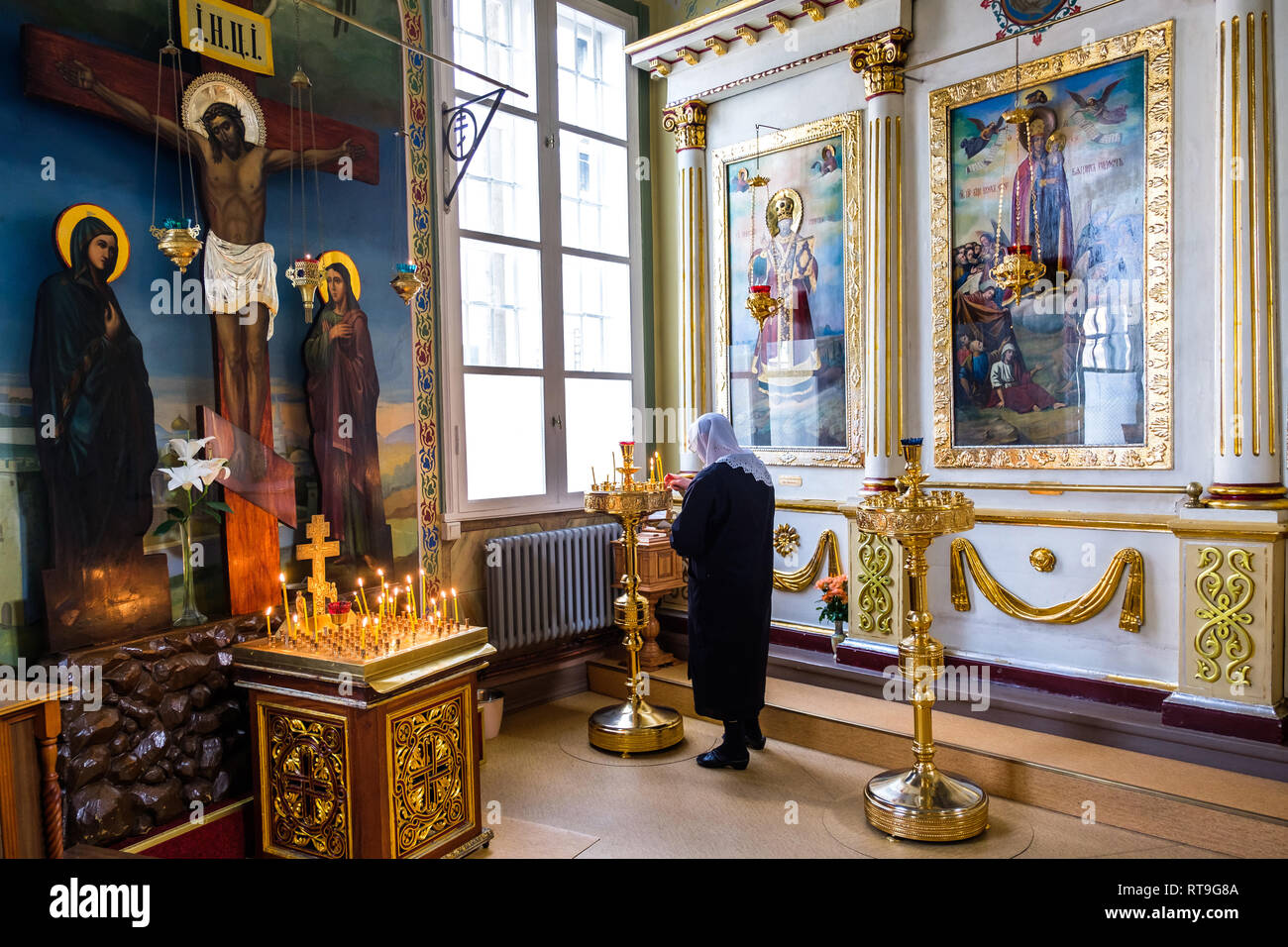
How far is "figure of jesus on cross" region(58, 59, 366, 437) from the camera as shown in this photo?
13.7 feet

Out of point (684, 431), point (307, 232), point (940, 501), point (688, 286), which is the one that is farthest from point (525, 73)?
point (940, 501)

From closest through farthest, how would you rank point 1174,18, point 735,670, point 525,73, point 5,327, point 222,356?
point 5,327, point 222,356, point 1174,18, point 735,670, point 525,73

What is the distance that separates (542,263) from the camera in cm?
629

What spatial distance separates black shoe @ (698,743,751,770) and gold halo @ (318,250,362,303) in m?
3.12

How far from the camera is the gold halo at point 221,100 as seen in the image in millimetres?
4102

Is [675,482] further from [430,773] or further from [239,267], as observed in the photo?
[239,267]

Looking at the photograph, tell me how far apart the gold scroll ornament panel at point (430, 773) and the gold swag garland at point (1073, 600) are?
3.09 metres

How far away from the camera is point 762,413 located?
6.50 metres

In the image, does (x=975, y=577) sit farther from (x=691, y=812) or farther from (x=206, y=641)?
(x=206, y=641)

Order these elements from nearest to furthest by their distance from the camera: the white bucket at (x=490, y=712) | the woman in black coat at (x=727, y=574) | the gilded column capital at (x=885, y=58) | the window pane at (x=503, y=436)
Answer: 1. the woman in black coat at (x=727, y=574)
2. the white bucket at (x=490, y=712)
3. the gilded column capital at (x=885, y=58)
4. the window pane at (x=503, y=436)

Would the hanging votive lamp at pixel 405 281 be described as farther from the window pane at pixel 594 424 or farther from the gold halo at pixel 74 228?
the window pane at pixel 594 424

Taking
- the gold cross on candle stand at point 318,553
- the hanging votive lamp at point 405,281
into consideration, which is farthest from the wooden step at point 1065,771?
the hanging votive lamp at point 405,281

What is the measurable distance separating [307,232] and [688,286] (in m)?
2.96

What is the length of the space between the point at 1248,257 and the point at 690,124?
3.83 metres
